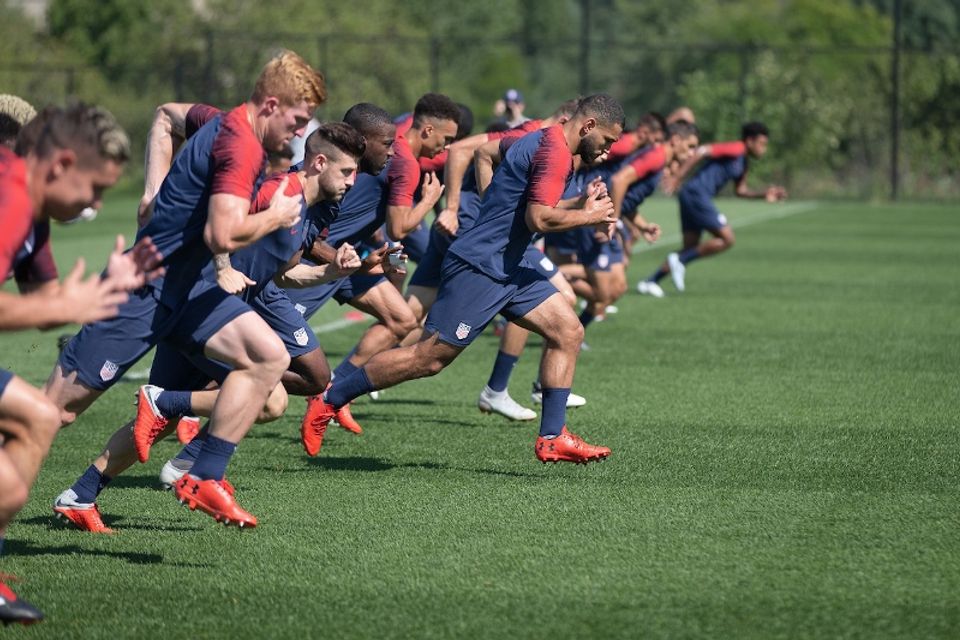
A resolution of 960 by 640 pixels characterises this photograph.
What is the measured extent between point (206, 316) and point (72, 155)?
145 cm

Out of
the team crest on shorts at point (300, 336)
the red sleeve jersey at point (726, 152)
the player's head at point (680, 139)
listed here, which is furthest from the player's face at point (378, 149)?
the red sleeve jersey at point (726, 152)

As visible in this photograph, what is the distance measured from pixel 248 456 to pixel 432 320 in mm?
1363

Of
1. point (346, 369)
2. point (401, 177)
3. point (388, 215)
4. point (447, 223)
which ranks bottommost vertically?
point (346, 369)

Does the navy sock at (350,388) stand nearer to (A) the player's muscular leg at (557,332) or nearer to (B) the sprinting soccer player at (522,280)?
(B) the sprinting soccer player at (522,280)

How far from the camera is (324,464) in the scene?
8.88 meters

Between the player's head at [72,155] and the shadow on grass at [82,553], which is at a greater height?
the player's head at [72,155]

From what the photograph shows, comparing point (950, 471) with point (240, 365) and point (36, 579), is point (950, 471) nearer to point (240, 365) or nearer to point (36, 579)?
point (240, 365)

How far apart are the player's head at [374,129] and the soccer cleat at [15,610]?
3.95 m

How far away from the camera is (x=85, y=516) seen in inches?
283

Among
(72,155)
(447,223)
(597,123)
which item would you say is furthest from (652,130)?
→ (72,155)

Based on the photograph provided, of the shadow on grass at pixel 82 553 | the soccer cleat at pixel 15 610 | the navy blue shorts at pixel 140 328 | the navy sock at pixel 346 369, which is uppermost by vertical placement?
the navy blue shorts at pixel 140 328

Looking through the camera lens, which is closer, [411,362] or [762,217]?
[411,362]

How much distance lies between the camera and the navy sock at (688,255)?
1980cm

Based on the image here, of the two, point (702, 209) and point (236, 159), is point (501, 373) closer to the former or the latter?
point (236, 159)
